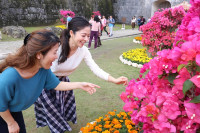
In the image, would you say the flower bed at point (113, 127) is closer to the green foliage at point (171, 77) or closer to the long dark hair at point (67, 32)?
the long dark hair at point (67, 32)

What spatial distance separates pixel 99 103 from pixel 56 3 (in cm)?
1676

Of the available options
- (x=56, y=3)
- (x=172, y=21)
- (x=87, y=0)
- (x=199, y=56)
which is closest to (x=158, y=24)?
(x=172, y=21)

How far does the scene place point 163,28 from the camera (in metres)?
6.09

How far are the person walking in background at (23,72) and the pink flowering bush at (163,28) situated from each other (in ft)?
16.1

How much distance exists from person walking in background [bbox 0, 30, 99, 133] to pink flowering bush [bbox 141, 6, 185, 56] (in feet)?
16.1

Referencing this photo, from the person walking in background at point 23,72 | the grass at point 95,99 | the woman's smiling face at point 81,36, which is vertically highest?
the woman's smiling face at point 81,36

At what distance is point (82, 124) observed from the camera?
3088 millimetres

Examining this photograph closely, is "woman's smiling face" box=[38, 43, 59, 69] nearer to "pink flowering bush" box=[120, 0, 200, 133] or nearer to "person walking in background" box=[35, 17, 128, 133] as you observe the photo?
"person walking in background" box=[35, 17, 128, 133]

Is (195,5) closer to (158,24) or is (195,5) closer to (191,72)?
(191,72)

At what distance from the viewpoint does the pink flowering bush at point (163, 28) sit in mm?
5730

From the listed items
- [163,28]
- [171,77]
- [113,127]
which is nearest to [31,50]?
[171,77]

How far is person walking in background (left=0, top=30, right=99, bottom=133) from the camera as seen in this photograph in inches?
60.7

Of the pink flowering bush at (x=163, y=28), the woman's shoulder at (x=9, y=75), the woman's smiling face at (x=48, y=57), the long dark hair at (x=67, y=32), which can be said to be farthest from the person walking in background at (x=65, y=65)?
the pink flowering bush at (x=163, y=28)

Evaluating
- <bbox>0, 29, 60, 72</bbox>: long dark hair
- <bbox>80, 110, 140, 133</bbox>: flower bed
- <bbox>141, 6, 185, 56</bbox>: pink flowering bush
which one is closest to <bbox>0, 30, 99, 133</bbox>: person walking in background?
<bbox>0, 29, 60, 72</bbox>: long dark hair
